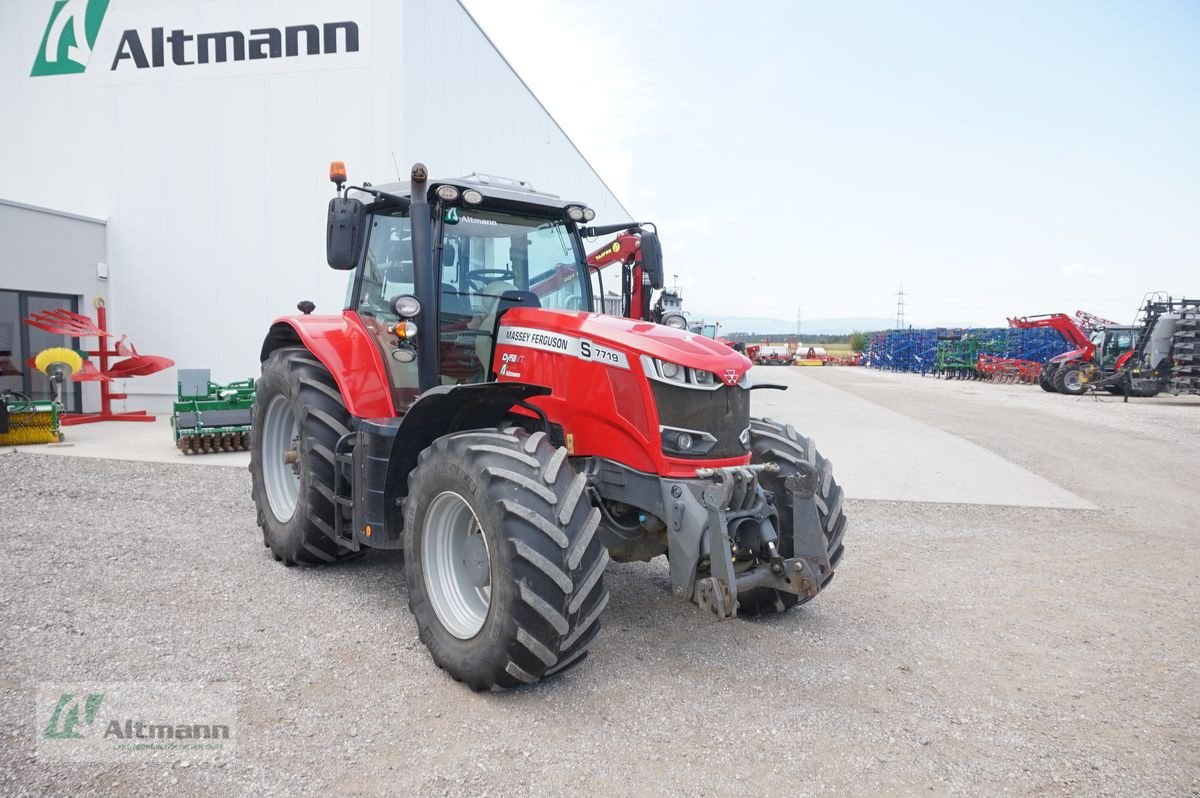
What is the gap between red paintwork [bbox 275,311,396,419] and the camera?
4391 mm

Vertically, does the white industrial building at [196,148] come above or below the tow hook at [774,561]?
above

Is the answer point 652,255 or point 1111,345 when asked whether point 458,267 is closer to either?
point 652,255

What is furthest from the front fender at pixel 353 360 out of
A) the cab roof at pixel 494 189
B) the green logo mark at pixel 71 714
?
the green logo mark at pixel 71 714

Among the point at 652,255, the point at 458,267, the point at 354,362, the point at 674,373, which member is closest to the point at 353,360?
the point at 354,362

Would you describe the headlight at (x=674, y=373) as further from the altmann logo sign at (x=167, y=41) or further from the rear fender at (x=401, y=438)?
the altmann logo sign at (x=167, y=41)

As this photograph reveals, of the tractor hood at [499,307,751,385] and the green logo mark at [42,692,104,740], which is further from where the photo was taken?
the tractor hood at [499,307,751,385]

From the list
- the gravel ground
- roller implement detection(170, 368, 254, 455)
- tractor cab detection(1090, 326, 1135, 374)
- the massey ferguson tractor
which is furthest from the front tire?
the massey ferguson tractor

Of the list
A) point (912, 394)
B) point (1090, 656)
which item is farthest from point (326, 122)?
point (912, 394)

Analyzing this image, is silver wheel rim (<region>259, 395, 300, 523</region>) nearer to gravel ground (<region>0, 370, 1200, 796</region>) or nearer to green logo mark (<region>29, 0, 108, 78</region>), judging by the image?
gravel ground (<region>0, 370, 1200, 796</region>)

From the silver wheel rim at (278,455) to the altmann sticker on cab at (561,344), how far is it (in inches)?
84.9

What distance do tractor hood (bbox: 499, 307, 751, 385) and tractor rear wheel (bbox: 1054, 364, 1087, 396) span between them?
24466mm

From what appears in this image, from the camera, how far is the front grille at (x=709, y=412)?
11.7ft

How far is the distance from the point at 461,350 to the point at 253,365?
10398 millimetres

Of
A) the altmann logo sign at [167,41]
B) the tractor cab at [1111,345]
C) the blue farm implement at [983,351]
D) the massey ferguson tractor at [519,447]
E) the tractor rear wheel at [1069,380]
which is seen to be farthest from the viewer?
the blue farm implement at [983,351]
